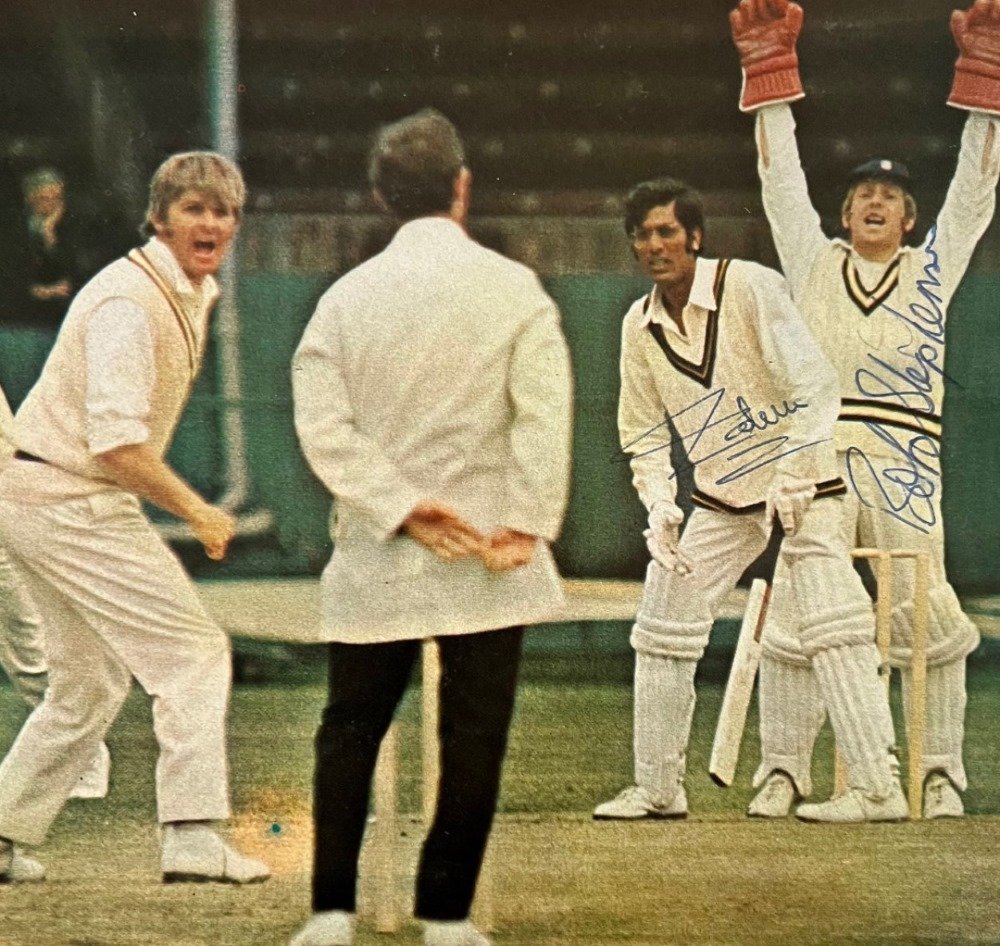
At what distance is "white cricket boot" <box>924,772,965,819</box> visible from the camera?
4.85 metres

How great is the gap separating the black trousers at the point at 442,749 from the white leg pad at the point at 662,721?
48 cm

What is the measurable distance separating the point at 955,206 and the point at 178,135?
213 cm

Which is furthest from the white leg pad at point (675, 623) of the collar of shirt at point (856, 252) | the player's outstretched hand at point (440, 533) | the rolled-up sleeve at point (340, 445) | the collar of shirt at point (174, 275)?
the collar of shirt at point (174, 275)

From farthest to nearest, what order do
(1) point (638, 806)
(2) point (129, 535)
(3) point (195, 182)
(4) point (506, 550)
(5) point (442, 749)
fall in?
(1) point (638, 806) < (3) point (195, 182) < (2) point (129, 535) < (5) point (442, 749) < (4) point (506, 550)

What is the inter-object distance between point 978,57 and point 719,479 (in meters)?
1.36

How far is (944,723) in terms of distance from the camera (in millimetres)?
4891

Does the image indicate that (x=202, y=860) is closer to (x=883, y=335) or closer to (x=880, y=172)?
(x=883, y=335)

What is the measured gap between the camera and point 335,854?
4.46m

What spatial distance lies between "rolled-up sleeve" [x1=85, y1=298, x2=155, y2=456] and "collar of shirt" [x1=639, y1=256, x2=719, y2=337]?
134 cm

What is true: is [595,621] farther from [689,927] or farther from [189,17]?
[189,17]

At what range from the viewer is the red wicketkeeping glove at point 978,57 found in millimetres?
4777

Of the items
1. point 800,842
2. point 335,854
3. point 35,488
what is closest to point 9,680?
point 35,488
